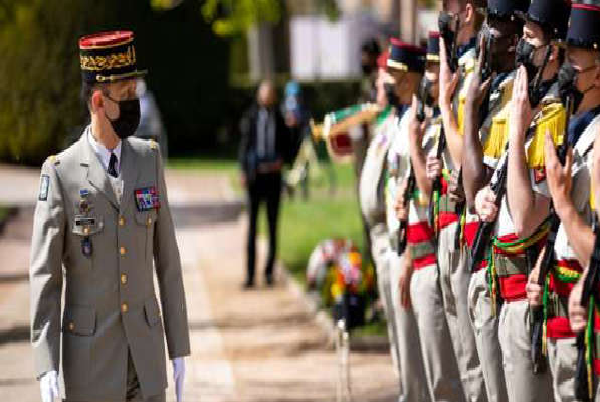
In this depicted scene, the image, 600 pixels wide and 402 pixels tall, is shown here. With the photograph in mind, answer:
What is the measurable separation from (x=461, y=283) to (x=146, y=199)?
164 cm

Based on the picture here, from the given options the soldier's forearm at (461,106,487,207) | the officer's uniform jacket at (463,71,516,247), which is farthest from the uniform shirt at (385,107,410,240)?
the soldier's forearm at (461,106,487,207)

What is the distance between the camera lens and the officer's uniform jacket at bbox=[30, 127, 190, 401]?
5.92m

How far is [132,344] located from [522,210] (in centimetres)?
170

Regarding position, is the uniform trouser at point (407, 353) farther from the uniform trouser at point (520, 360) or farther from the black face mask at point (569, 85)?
the black face mask at point (569, 85)

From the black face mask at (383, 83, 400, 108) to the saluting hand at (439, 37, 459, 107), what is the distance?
1359 mm

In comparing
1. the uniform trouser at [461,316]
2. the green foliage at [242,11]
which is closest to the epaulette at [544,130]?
the uniform trouser at [461,316]

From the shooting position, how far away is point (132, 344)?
6.08 m

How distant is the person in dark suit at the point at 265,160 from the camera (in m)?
14.3

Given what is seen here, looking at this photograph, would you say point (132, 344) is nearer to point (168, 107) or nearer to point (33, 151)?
point (33, 151)

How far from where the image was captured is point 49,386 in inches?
229

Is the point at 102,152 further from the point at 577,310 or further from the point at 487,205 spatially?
the point at 577,310

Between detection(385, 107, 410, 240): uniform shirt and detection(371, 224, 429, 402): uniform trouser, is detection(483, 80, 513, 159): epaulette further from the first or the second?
detection(371, 224, 429, 402): uniform trouser

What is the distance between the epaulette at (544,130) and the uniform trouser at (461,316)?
111cm

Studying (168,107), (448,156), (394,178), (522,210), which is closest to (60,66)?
(394,178)
